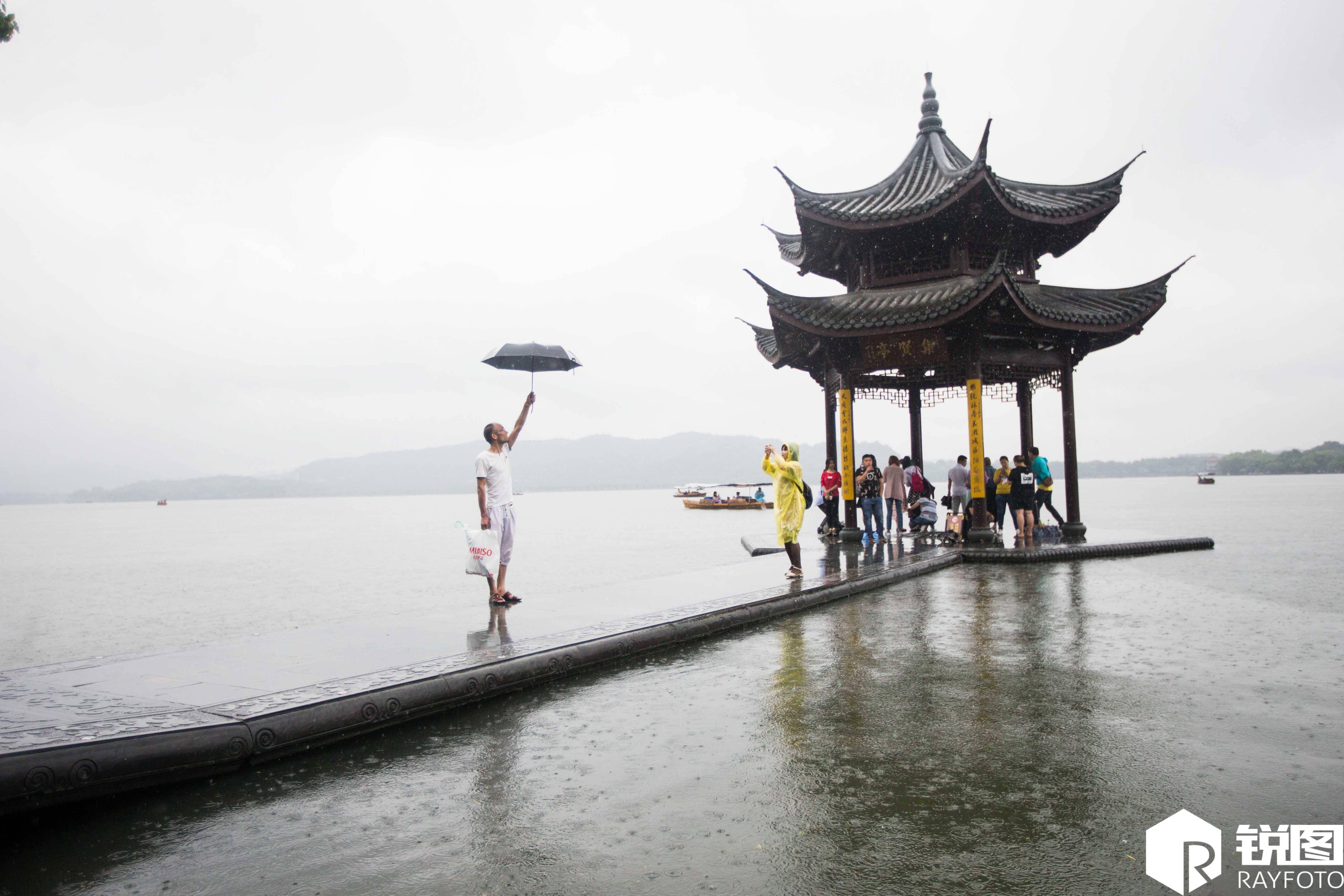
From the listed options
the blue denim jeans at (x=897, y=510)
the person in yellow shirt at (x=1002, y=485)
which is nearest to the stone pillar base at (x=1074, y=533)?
the person in yellow shirt at (x=1002, y=485)

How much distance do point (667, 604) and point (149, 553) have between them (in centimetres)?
3642

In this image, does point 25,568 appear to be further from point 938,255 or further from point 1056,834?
point 1056,834

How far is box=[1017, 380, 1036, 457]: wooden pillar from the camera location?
61.3ft

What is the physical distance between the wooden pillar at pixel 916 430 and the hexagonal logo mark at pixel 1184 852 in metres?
16.7

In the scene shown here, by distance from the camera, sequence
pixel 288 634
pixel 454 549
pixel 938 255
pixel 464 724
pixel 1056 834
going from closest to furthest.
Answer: pixel 1056 834 → pixel 464 724 → pixel 288 634 → pixel 938 255 → pixel 454 549

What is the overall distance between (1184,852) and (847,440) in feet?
45.3

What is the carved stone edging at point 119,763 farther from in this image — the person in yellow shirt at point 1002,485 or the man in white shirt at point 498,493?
the person in yellow shirt at point 1002,485

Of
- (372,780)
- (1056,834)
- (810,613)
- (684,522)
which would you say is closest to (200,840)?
(372,780)

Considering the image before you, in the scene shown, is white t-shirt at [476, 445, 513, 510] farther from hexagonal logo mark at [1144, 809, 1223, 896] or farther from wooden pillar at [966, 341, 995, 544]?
wooden pillar at [966, 341, 995, 544]

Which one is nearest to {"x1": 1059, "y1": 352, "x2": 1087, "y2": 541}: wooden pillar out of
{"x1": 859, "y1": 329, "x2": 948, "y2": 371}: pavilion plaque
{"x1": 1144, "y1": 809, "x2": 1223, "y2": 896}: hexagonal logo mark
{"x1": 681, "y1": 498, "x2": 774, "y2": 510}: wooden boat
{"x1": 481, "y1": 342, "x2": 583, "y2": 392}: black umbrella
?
{"x1": 859, "y1": 329, "x2": 948, "y2": 371}: pavilion plaque

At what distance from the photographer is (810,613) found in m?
9.27

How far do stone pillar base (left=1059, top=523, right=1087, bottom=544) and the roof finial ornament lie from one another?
944 cm

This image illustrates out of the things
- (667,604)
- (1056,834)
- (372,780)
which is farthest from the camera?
(667,604)

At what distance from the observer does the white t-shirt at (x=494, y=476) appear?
28.0 ft
